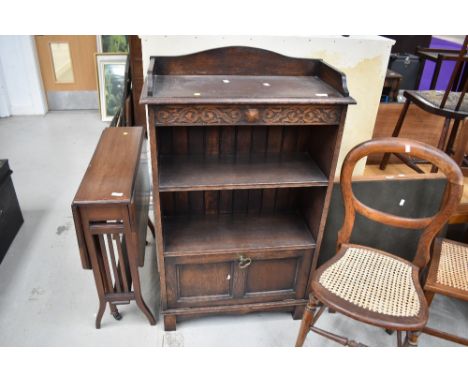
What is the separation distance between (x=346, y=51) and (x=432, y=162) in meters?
0.97

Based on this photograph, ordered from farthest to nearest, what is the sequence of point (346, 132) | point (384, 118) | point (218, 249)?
point (384, 118) → point (346, 132) → point (218, 249)

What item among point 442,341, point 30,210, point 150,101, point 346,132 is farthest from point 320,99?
point 30,210

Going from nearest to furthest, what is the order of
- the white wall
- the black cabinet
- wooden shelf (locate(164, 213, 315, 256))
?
wooden shelf (locate(164, 213, 315, 256)), the black cabinet, the white wall

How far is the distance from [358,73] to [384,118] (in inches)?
29.7

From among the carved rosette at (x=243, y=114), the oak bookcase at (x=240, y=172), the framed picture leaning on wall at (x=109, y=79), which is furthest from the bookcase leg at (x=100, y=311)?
the framed picture leaning on wall at (x=109, y=79)

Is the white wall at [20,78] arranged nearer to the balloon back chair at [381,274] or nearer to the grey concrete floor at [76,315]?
the grey concrete floor at [76,315]

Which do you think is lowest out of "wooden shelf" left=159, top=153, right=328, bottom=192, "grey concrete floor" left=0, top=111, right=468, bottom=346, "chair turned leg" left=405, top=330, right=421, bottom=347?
"grey concrete floor" left=0, top=111, right=468, bottom=346

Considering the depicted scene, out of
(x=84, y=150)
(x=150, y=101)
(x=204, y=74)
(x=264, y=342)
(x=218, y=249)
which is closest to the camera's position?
(x=150, y=101)

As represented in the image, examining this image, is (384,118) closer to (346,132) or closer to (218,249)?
(346,132)

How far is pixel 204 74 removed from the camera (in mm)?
1770

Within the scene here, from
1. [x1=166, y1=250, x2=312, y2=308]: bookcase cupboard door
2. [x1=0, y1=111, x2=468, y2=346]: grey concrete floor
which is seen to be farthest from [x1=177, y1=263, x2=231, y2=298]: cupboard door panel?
[x1=0, y1=111, x2=468, y2=346]: grey concrete floor

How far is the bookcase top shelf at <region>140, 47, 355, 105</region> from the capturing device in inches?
60.0

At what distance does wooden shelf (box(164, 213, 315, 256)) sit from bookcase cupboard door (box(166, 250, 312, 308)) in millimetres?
44

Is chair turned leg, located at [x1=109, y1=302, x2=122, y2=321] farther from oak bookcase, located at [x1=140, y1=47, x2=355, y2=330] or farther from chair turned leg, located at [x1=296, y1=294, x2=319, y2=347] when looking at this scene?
chair turned leg, located at [x1=296, y1=294, x2=319, y2=347]
